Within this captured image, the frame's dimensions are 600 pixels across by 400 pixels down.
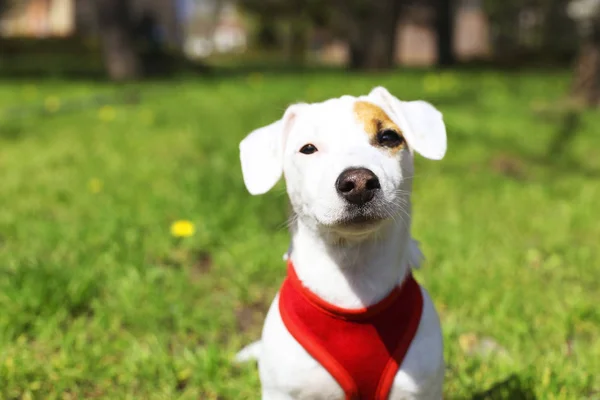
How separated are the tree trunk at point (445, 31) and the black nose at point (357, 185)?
20.3 metres

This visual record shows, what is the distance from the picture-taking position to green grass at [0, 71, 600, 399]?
297 cm

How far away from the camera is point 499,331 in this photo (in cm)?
339

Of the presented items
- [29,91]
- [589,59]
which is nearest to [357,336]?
[589,59]

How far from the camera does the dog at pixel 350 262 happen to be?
2072mm

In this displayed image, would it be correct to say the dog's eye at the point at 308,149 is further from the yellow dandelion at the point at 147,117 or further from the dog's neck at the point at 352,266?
the yellow dandelion at the point at 147,117

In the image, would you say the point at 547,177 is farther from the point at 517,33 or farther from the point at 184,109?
the point at 517,33

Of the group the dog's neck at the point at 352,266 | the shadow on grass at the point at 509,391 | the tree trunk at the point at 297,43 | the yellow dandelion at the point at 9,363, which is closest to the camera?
the dog's neck at the point at 352,266

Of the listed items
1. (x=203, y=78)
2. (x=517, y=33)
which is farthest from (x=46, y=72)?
(x=517, y=33)

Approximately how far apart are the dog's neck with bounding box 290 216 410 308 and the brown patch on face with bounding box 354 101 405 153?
0.31 metres

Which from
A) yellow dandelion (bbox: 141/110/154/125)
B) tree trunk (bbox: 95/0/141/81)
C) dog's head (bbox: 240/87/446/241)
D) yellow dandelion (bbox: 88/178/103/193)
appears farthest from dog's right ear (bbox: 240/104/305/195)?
tree trunk (bbox: 95/0/141/81)

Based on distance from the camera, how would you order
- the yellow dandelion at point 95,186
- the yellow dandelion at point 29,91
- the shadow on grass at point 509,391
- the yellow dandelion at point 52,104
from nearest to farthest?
the shadow on grass at point 509,391 → the yellow dandelion at point 95,186 → the yellow dandelion at point 52,104 → the yellow dandelion at point 29,91

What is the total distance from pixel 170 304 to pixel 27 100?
7.35 meters

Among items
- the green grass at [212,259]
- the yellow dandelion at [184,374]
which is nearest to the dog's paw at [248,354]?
the green grass at [212,259]

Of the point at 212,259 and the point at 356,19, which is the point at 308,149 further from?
the point at 356,19
